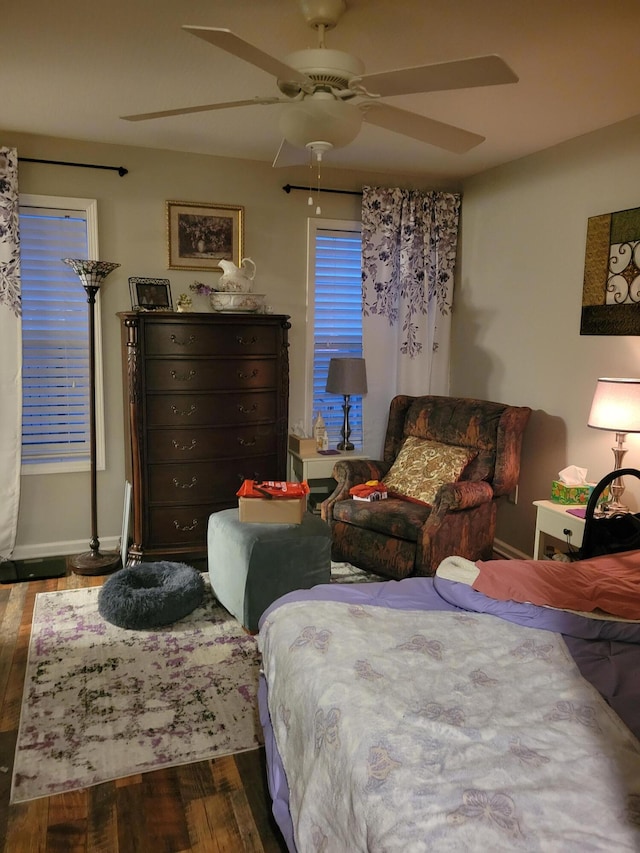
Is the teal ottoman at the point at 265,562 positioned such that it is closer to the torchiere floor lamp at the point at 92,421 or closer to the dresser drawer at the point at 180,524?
the dresser drawer at the point at 180,524

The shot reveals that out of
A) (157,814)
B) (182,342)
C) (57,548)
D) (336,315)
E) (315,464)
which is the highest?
(336,315)

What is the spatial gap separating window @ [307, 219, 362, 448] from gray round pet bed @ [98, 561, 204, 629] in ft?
5.64

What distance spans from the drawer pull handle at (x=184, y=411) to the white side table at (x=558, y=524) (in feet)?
6.62

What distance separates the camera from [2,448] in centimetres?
374

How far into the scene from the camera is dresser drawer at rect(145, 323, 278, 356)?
11.8ft

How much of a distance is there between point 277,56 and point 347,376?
207 centimetres

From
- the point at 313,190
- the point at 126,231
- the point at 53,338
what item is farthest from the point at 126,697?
the point at 313,190

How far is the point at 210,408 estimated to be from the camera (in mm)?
3752

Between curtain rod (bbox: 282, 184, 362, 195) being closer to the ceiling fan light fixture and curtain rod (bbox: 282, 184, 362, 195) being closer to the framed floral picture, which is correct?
the framed floral picture

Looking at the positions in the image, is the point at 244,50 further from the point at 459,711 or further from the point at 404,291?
the point at 404,291

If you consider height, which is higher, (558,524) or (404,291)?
(404,291)

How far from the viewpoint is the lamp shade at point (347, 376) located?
4.19 metres

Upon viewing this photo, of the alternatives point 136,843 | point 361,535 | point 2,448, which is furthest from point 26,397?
point 136,843

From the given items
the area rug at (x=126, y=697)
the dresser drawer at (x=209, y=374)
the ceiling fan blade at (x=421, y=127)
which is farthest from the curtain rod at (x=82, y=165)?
the area rug at (x=126, y=697)
